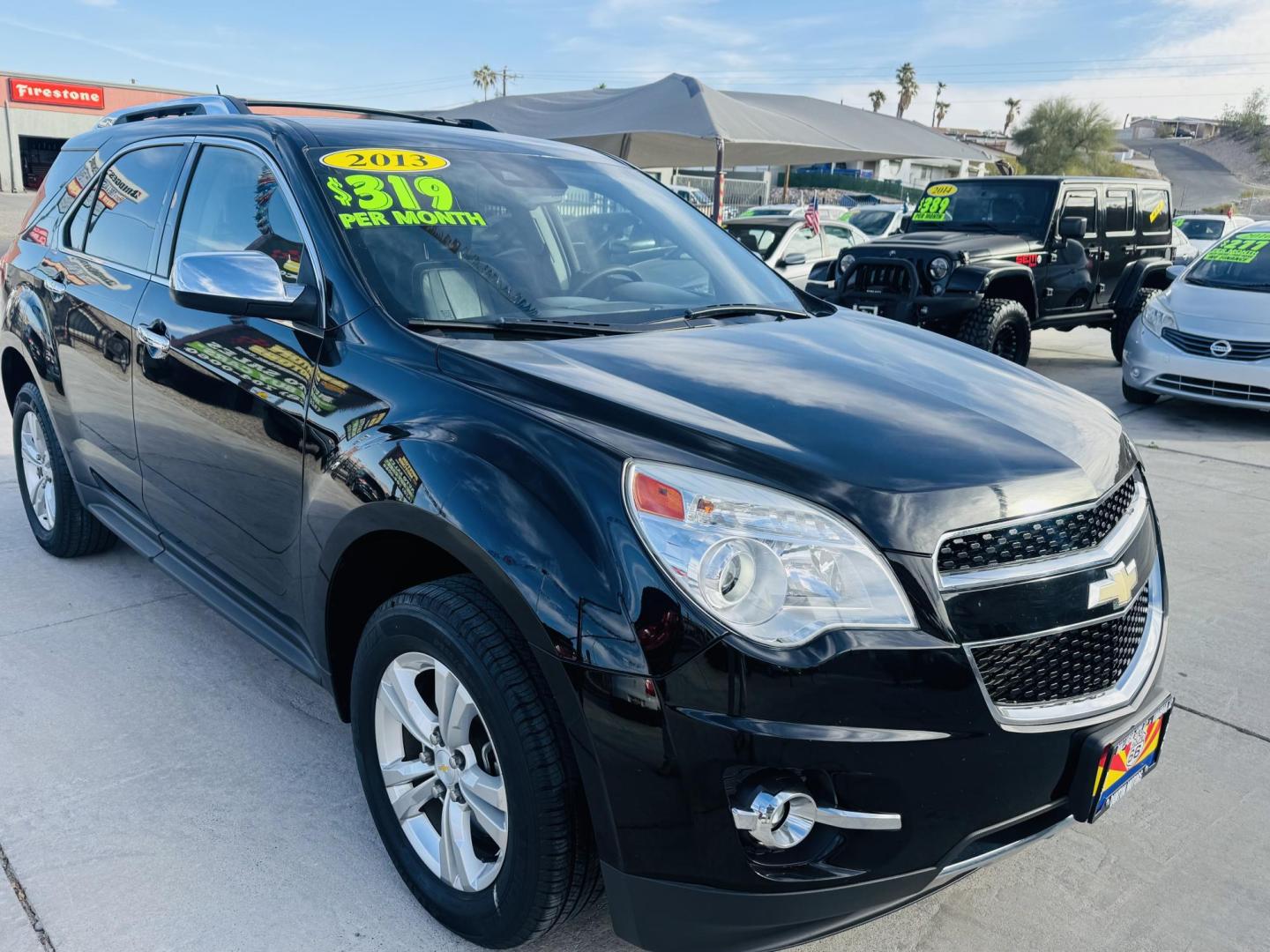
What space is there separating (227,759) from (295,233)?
1.50 metres

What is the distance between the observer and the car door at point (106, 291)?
3316 mm

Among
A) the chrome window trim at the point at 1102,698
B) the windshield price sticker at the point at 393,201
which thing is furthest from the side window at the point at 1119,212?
the windshield price sticker at the point at 393,201

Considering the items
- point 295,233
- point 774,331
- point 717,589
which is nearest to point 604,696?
point 717,589

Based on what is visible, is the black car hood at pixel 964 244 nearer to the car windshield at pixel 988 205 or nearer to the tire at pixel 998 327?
the car windshield at pixel 988 205

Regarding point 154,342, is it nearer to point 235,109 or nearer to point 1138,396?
point 235,109

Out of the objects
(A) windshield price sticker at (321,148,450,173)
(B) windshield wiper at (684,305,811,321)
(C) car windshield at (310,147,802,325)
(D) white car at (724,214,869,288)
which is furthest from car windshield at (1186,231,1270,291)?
(A) windshield price sticker at (321,148,450,173)

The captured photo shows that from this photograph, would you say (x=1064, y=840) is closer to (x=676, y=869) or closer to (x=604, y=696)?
(x=676, y=869)

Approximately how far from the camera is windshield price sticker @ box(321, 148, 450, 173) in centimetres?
275

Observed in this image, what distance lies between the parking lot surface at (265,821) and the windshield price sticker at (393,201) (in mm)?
1533

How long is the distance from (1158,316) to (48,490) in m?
7.83

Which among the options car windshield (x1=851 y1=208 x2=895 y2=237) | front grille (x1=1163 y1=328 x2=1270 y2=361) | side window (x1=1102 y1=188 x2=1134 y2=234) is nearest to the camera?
front grille (x1=1163 y1=328 x2=1270 y2=361)

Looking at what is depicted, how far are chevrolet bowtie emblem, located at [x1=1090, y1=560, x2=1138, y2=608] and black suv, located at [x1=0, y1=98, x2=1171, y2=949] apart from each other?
0.04 ft

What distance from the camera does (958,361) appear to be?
2.77 meters

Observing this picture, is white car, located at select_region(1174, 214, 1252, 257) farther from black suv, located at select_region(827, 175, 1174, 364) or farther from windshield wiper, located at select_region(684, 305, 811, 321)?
windshield wiper, located at select_region(684, 305, 811, 321)
